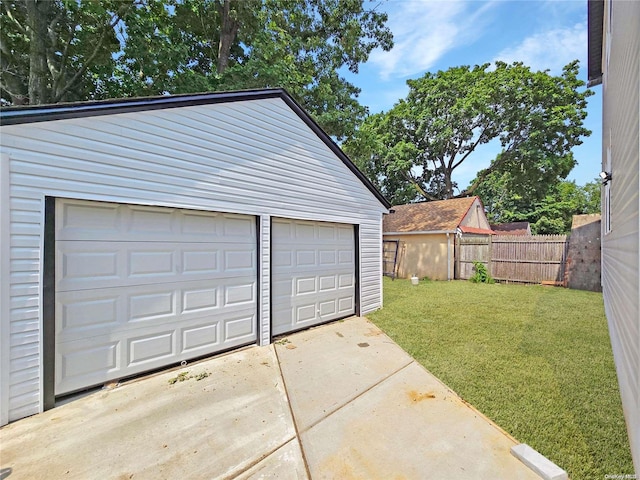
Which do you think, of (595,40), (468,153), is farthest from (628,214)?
(468,153)

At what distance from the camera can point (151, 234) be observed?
3.66 metres

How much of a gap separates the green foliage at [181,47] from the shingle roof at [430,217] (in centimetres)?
586

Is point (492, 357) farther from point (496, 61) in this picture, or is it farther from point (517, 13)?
point (496, 61)

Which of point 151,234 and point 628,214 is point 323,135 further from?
point 628,214

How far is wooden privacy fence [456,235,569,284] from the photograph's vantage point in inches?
393

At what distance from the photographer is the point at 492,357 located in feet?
13.4

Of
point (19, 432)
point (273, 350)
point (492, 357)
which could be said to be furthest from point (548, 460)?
point (19, 432)

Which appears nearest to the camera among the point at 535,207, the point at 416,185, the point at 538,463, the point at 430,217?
the point at 538,463

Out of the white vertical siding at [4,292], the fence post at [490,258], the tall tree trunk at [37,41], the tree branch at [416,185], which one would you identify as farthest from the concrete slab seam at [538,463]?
the tree branch at [416,185]

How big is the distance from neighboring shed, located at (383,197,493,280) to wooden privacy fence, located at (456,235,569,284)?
55 cm

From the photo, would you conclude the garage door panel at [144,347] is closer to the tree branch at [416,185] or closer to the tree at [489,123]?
the tree at [489,123]

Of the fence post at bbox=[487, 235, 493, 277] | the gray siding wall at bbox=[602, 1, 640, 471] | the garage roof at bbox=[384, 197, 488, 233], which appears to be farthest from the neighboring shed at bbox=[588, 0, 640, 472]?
the garage roof at bbox=[384, 197, 488, 233]

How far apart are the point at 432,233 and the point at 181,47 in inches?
471

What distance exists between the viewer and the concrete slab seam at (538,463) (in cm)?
198
